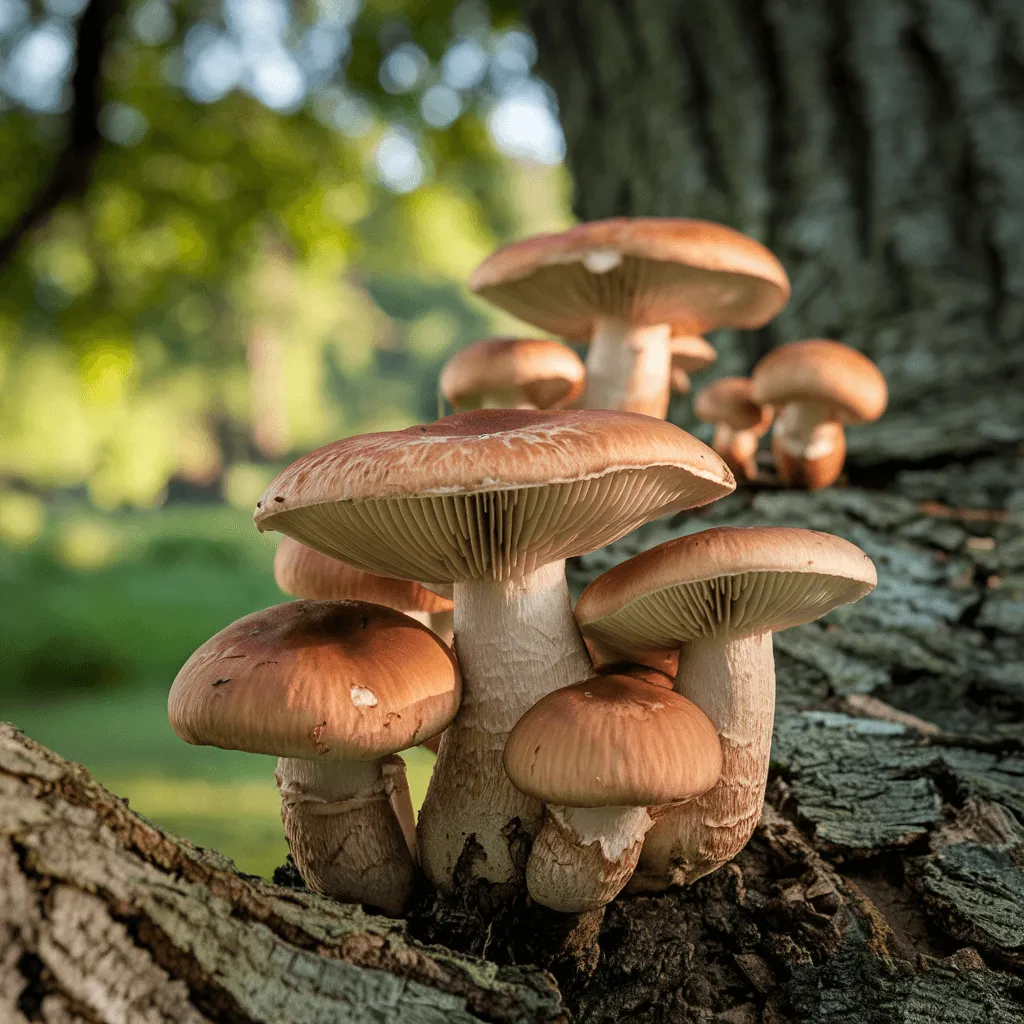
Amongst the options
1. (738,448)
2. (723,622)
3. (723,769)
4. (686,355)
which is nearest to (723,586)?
(723,622)

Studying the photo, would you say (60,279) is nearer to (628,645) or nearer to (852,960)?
(628,645)

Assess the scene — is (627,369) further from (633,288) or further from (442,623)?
(442,623)

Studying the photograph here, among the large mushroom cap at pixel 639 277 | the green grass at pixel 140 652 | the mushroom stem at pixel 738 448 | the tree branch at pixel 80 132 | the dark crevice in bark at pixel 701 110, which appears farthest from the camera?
the green grass at pixel 140 652

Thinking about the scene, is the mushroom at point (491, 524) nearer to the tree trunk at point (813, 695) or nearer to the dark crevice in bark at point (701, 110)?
the tree trunk at point (813, 695)

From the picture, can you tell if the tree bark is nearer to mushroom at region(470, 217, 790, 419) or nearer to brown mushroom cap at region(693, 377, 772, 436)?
brown mushroom cap at region(693, 377, 772, 436)

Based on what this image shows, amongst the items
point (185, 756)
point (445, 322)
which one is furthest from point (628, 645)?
point (445, 322)

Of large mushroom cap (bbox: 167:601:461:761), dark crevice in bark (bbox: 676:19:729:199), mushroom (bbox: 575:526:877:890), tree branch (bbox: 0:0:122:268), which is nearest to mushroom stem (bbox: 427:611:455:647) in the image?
mushroom (bbox: 575:526:877:890)

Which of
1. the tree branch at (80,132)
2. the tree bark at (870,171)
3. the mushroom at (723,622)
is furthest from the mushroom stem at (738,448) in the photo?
the tree branch at (80,132)
